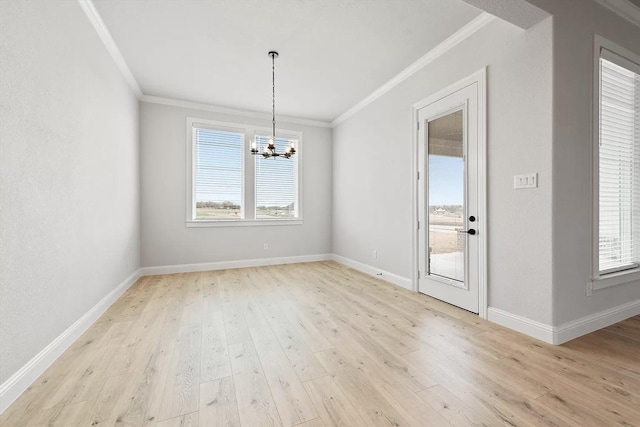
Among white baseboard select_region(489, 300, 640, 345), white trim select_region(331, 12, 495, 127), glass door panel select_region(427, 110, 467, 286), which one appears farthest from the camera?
glass door panel select_region(427, 110, 467, 286)

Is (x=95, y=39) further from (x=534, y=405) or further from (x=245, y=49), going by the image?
(x=534, y=405)

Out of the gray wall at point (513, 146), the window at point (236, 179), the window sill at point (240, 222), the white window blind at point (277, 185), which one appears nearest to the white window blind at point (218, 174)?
the window at point (236, 179)

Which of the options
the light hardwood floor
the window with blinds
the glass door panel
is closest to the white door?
the glass door panel

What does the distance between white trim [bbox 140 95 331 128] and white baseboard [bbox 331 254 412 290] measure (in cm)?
299

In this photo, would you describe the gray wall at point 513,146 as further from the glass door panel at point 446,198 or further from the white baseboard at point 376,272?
the glass door panel at point 446,198

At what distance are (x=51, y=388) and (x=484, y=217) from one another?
12.3ft

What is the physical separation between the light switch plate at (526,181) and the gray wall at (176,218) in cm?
417

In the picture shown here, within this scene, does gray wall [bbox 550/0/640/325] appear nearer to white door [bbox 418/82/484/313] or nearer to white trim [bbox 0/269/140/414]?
white door [bbox 418/82/484/313]

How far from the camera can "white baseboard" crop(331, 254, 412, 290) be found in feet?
13.1

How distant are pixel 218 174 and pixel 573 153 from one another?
5.13 meters

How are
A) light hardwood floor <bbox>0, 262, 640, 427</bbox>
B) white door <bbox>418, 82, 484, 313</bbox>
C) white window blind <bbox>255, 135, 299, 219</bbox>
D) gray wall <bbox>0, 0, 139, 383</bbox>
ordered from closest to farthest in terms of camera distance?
1. light hardwood floor <bbox>0, 262, 640, 427</bbox>
2. gray wall <bbox>0, 0, 139, 383</bbox>
3. white door <bbox>418, 82, 484, 313</bbox>
4. white window blind <bbox>255, 135, 299, 219</bbox>

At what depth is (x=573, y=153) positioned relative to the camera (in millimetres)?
2441

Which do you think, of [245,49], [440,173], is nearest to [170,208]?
[245,49]

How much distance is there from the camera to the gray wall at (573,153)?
7.68 feet
